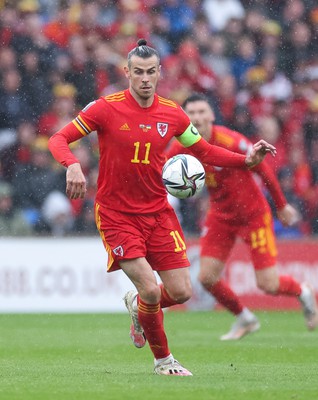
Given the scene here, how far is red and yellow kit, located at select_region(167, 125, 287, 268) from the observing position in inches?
444

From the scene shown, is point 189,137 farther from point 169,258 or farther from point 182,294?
point 182,294

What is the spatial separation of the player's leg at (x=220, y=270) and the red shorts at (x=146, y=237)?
328cm

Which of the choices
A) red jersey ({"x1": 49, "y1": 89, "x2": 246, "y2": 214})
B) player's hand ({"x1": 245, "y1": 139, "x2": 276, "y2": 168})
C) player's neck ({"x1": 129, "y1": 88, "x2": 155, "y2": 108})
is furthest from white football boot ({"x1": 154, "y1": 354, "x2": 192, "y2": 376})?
player's neck ({"x1": 129, "y1": 88, "x2": 155, "y2": 108})

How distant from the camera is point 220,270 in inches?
450

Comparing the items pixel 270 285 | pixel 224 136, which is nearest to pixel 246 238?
pixel 270 285

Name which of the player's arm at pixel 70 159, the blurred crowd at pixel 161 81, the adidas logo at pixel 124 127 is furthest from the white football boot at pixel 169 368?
the blurred crowd at pixel 161 81

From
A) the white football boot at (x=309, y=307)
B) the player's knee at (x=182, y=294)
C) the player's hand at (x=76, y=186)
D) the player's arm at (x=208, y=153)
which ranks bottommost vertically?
the white football boot at (x=309, y=307)

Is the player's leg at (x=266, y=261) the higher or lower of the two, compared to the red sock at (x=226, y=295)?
higher

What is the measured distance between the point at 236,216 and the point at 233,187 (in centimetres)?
33

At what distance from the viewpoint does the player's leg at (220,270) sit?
37.4ft

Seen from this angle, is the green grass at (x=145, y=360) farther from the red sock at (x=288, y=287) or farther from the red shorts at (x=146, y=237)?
the red shorts at (x=146, y=237)

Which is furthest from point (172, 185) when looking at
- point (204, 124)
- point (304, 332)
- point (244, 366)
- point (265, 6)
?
point (265, 6)

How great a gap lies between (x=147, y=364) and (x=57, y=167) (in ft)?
23.4

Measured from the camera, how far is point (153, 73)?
8.00m
